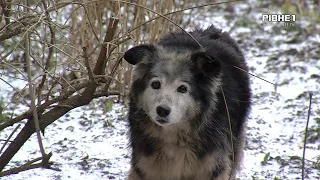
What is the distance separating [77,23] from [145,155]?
2985 mm

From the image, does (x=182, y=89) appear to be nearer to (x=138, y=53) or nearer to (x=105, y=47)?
(x=138, y=53)

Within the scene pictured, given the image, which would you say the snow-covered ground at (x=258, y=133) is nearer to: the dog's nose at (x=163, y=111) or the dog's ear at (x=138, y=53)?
the dog's ear at (x=138, y=53)

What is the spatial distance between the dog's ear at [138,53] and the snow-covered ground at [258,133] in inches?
52.5

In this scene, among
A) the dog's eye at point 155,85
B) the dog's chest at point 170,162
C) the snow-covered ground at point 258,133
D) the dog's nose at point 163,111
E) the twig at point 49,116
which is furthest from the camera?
the snow-covered ground at point 258,133

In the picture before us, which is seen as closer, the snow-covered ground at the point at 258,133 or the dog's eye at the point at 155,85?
the dog's eye at the point at 155,85

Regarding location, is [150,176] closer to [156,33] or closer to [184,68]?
[184,68]

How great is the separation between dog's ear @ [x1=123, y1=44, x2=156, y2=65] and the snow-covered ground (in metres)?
1.33

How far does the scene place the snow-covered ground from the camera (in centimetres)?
529

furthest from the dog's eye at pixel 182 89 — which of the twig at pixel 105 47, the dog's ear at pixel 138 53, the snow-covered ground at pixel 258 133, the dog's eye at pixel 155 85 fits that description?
the snow-covered ground at pixel 258 133

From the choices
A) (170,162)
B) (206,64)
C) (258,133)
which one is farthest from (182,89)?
(258,133)

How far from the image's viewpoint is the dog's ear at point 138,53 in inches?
157

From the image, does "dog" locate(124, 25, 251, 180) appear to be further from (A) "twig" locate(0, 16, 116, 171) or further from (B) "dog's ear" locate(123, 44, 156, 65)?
(A) "twig" locate(0, 16, 116, 171)

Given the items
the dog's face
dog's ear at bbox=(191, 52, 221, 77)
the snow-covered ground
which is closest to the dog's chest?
the dog's face

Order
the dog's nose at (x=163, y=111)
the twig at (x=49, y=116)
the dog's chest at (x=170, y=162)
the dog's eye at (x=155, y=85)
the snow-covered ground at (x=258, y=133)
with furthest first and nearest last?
the snow-covered ground at (x=258, y=133) < the dog's chest at (x=170, y=162) < the dog's eye at (x=155, y=85) < the twig at (x=49, y=116) < the dog's nose at (x=163, y=111)
